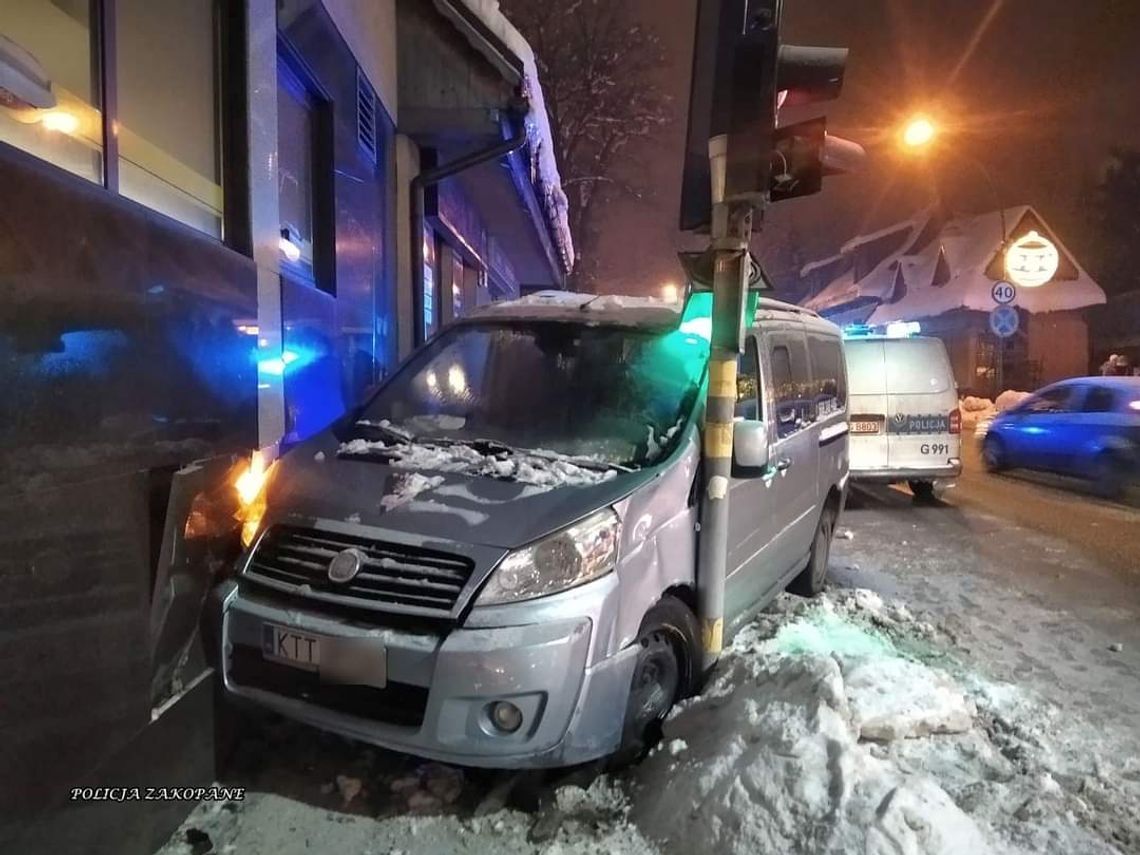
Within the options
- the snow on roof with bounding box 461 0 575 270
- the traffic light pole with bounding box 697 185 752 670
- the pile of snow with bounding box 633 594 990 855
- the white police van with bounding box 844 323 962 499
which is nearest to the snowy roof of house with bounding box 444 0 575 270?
the snow on roof with bounding box 461 0 575 270

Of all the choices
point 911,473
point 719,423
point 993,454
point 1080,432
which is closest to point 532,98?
point 719,423

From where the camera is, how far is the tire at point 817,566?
6254 millimetres

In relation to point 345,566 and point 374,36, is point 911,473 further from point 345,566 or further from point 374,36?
point 345,566

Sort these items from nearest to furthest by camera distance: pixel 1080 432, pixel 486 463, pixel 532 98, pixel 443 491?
pixel 443 491
pixel 486 463
pixel 532 98
pixel 1080 432

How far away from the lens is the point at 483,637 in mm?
2957

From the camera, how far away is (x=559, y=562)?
10.2ft

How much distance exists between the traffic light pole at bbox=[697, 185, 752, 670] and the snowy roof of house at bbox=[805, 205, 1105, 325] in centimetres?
2630

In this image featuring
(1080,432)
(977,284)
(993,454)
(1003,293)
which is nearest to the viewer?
(1080,432)

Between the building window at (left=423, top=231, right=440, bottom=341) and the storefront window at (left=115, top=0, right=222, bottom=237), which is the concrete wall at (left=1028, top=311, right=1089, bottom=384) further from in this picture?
the storefront window at (left=115, top=0, right=222, bottom=237)

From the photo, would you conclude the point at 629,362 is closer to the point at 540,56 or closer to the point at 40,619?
the point at 40,619

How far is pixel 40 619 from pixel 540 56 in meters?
23.3

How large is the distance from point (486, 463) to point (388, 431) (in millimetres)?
713

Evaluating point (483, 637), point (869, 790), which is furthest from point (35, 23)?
point (869, 790)

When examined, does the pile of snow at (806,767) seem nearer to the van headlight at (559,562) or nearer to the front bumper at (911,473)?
the van headlight at (559,562)
